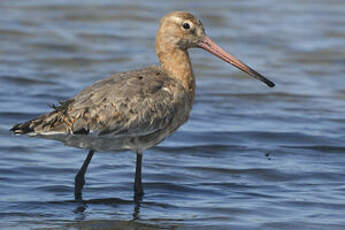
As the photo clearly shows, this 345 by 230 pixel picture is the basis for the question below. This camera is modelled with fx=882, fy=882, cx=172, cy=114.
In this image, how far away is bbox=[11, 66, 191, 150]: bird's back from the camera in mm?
7125

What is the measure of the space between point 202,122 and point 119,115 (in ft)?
11.5

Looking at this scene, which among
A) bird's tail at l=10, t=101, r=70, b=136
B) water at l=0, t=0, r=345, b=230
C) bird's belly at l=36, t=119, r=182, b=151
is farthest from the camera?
water at l=0, t=0, r=345, b=230

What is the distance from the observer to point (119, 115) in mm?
7305

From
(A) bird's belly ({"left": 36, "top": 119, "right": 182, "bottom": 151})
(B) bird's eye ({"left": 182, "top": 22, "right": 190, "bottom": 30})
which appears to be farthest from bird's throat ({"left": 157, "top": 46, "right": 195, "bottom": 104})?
(A) bird's belly ({"left": 36, "top": 119, "right": 182, "bottom": 151})

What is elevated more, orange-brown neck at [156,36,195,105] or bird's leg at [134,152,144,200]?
orange-brown neck at [156,36,195,105]

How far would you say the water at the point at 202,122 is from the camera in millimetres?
7430

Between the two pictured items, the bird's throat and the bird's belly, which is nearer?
the bird's belly

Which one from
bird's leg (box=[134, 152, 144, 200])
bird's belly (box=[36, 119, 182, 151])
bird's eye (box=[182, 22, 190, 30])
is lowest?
bird's leg (box=[134, 152, 144, 200])

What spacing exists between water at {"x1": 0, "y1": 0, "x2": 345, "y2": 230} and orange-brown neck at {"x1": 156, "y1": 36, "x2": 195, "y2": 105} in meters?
0.96

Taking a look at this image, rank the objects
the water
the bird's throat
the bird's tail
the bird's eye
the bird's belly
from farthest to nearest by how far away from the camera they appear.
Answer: the bird's eye → the bird's throat → the water → the bird's belly → the bird's tail

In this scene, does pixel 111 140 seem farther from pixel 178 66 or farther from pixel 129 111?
pixel 178 66

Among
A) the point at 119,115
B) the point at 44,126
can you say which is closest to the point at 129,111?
the point at 119,115

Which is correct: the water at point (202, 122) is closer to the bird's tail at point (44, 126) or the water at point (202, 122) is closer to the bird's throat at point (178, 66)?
the bird's tail at point (44, 126)

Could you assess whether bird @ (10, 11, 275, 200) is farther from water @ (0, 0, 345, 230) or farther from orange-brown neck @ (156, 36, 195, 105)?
water @ (0, 0, 345, 230)
